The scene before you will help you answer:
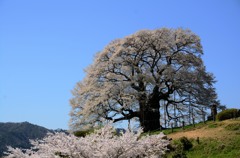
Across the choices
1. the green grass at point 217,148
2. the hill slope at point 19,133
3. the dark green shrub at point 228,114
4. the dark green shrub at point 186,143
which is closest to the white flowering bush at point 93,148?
the green grass at point 217,148

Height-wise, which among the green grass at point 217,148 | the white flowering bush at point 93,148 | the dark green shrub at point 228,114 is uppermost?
the dark green shrub at point 228,114

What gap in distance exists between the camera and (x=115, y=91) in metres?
39.5

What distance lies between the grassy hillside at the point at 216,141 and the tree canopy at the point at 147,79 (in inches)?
422

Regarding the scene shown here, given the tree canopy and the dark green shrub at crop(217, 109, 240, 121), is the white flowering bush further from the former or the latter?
the tree canopy

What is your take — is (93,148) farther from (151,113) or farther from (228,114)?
(151,113)

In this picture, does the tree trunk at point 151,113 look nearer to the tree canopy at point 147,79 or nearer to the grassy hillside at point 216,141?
the tree canopy at point 147,79

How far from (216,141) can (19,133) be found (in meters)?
68.7

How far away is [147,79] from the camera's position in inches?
1544

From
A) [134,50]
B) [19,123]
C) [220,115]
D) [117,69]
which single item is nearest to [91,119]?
[117,69]

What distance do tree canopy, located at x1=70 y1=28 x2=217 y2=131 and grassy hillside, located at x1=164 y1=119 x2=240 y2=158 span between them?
1072 cm

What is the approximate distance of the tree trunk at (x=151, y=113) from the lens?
38.9m

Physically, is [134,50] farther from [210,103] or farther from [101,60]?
[210,103]

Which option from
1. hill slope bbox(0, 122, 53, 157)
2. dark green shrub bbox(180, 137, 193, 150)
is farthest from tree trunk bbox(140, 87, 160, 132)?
hill slope bbox(0, 122, 53, 157)

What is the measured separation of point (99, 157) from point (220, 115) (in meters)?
20.2
